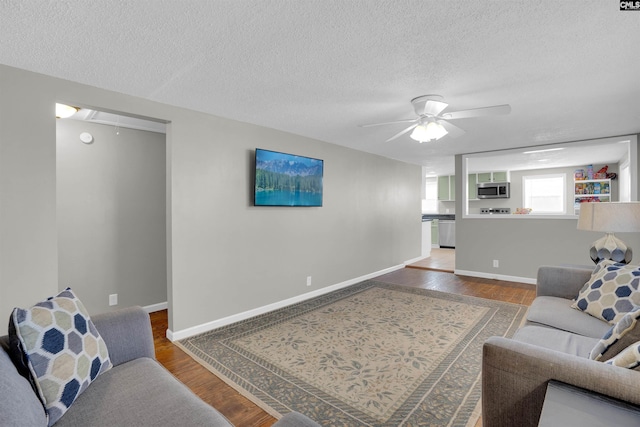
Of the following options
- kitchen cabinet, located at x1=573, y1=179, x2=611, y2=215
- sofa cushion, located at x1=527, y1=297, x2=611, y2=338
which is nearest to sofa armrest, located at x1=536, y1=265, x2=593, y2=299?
sofa cushion, located at x1=527, y1=297, x2=611, y2=338

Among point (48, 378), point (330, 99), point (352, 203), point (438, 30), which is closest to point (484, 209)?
point (352, 203)

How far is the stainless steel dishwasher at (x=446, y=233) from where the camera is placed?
914cm

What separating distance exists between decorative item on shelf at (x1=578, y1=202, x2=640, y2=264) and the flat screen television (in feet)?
9.37

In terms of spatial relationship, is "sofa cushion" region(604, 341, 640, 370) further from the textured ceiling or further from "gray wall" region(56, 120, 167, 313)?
"gray wall" region(56, 120, 167, 313)

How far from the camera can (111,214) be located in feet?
11.4

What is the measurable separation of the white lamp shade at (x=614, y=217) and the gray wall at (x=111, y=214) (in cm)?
445

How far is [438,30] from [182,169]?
242 centimetres

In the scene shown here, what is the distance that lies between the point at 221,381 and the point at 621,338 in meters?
2.30

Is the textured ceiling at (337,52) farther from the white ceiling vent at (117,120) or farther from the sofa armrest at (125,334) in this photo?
the sofa armrest at (125,334)

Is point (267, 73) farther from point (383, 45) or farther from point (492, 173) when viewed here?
point (492, 173)

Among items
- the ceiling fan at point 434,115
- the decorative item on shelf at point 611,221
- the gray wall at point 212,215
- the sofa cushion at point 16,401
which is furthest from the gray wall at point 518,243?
the sofa cushion at point 16,401

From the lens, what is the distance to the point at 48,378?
122cm

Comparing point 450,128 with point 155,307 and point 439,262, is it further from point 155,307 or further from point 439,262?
point 439,262

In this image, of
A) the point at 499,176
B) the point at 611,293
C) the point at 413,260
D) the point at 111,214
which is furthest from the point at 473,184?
the point at 111,214
